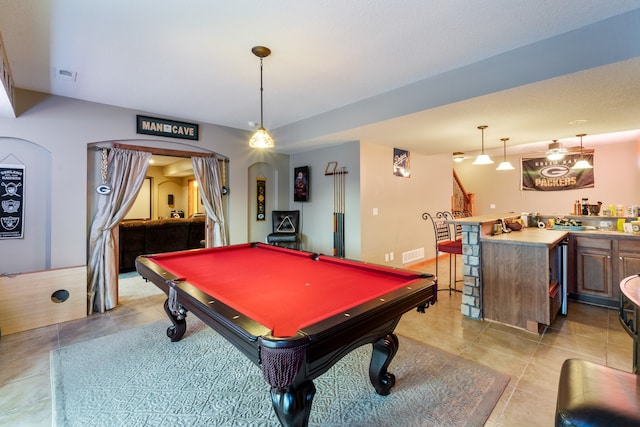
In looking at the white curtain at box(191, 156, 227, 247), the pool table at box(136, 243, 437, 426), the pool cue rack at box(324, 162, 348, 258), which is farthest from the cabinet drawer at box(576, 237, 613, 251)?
the white curtain at box(191, 156, 227, 247)

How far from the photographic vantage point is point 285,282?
1.98 metres

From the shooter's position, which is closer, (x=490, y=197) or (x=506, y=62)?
(x=506, y=62)

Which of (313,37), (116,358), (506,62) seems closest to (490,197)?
(506,62)

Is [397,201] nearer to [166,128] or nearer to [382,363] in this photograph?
[382,363]

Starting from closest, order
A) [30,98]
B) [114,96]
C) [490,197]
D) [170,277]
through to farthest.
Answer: [170,277], [30,98], [114,96], [490,197]

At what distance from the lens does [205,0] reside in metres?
1.83

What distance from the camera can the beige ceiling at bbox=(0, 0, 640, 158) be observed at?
1.92m

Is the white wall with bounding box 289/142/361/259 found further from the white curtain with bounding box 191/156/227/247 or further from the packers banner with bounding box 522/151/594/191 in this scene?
the packers banner with bounding box 522/151/594/191

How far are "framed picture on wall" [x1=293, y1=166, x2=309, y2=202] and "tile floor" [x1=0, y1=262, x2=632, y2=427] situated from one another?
281 cm

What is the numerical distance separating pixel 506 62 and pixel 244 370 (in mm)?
3321

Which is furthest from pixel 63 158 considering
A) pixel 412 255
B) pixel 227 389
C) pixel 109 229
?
pixel 412 255

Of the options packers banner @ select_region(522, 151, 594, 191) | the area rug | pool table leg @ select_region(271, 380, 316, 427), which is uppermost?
packers banner @ select_region(522, 151, 594, 191)

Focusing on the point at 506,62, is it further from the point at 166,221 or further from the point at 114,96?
the point at 166,221

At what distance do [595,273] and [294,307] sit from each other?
13.1ft
